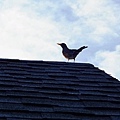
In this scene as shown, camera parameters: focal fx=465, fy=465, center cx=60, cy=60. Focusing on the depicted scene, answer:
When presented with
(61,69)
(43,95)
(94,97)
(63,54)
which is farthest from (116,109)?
(63,54)

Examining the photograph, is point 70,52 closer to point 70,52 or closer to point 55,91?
point 70,52

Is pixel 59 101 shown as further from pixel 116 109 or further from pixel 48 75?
pixel 48 75

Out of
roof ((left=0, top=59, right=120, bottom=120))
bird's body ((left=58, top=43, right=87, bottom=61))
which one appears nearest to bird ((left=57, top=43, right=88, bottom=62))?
bird's body ((left=58, top=43, right=87, bottom=61))

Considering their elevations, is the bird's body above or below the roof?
above

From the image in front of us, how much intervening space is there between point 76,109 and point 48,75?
128 centimetres

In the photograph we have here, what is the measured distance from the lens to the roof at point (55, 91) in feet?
15.6

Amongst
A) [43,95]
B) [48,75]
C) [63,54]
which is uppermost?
[63,54]

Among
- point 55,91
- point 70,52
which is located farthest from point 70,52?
point 55,91

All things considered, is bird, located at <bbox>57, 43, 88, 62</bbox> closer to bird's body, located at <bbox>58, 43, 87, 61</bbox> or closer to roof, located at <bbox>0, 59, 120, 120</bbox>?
bird's body, located at <bbox>58, 43, 87, 61</bbox>

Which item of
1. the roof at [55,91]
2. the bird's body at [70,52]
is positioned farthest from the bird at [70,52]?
the roof at [55,91]

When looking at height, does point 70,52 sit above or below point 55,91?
above

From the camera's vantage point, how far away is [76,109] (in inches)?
194

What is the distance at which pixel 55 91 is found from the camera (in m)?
5.43

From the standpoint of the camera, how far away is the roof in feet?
15.6
